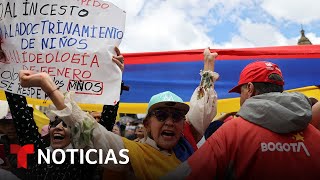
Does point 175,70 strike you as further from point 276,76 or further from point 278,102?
point 278,102

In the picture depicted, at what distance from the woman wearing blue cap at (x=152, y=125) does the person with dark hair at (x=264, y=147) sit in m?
0.24

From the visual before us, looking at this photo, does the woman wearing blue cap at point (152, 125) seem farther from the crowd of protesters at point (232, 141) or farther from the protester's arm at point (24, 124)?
the protester's arm at point (24, 124)

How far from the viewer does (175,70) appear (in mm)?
4371

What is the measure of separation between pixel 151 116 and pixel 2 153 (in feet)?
4.24

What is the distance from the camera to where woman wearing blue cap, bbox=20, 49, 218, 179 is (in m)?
1.71

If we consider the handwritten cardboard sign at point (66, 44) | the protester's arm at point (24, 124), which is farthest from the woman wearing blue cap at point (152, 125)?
the protester's arm at point (24, 124)

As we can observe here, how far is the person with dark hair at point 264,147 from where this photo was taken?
1688 millimetres

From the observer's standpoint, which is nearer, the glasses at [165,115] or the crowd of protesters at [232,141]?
the crowd of protesters at [232,141]

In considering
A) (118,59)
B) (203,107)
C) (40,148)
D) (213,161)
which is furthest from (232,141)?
(40,148)

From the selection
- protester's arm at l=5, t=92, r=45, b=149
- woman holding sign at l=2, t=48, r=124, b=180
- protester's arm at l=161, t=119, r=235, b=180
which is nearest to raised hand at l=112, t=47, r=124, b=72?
woman holding sign at l=2, t=48, r=124, b=180

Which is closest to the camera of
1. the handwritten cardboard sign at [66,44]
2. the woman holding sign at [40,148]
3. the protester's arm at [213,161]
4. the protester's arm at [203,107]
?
the protester's arm at [213,161]

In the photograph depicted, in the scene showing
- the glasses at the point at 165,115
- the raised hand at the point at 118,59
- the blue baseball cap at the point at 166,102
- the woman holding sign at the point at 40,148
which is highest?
the raised hand at the point at 118,59

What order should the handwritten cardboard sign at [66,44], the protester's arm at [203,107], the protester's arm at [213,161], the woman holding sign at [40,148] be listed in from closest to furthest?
the protester's arm at [213,161] → the woman holding sign at [40,148] → the handwritten cardboard sign at [66,44] → the protester's arm at [203,107]

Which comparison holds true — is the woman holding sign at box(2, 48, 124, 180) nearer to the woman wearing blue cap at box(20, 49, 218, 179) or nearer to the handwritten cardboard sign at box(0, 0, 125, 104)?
the handwritten cardboard sign at box(0, 0, 125, 104)
